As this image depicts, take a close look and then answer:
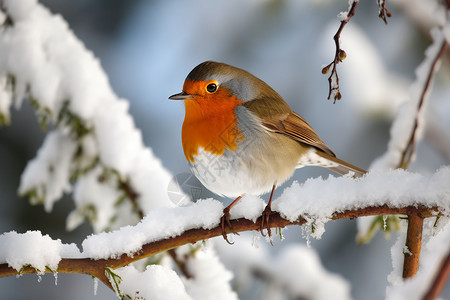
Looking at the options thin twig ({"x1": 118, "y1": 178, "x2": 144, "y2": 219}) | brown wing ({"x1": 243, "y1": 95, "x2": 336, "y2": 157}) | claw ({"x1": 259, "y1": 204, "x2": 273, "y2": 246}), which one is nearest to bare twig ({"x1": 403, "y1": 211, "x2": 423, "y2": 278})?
claw ({"x1": 259, "y1": 204, "x2": 273, "y2": 246})

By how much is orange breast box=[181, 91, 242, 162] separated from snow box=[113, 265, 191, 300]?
0.50m

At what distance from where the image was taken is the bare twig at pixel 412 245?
3.31 feet

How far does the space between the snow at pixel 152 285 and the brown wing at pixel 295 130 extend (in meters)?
0.78

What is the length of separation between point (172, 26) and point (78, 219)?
2.02 metres

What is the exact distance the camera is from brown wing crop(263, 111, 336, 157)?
176 centimetres

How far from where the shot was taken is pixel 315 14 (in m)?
3.62

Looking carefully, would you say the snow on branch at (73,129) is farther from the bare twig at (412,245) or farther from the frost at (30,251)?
the bare twig at (412,245)

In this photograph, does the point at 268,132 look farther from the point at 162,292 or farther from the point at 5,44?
the point at 5,44

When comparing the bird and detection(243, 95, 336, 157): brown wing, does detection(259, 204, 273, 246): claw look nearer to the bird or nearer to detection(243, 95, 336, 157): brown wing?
the bird

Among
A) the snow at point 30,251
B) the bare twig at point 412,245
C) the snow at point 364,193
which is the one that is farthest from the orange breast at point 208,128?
the bare twig at point 412,245

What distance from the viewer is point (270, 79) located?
12.3 ft

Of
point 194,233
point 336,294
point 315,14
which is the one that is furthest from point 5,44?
point 315,14

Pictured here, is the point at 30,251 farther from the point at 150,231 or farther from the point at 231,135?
the point at 231,135

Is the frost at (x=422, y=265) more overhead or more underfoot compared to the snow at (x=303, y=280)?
more underfoot
